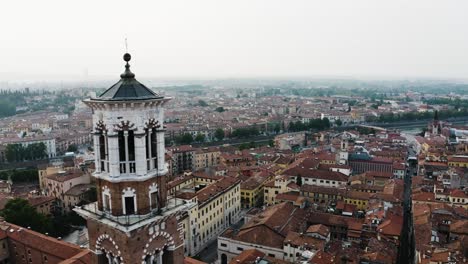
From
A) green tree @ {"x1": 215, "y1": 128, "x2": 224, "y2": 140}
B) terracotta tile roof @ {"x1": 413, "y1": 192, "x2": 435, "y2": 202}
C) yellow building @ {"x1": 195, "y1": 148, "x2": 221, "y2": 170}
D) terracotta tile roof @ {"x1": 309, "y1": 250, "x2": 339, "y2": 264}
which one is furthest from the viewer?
green tree @ {"x1": 215, "y1": 128, "x2": 224, "y2": 140}

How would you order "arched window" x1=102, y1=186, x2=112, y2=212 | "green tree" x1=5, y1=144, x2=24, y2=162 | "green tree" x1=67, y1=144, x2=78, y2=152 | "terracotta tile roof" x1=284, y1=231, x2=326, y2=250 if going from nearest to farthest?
"arched window" x1=102, y1=186, x2=112, y2=212
"terracotta tile roof" x1=284, y1=231, x2=326, y2=250
"green tree" x1=5, y1=144, x2=24, y2=162
"green tree" x1=67, y1=144, x2=78, y2=152

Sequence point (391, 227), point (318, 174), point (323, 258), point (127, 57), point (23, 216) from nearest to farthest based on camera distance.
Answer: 1. point (127, 57)
2. point (323, 258)
3. point (391, 227)
4. point (23, 216)
5. point (318, 174)

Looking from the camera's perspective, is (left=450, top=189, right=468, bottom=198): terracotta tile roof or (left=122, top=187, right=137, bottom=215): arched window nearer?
(left=122, top=187, right=137, bottom=215): arched window

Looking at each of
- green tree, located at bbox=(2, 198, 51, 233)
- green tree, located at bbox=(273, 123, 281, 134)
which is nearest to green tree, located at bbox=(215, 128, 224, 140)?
green tree, located at bbox=(273, 123, 281, 134)

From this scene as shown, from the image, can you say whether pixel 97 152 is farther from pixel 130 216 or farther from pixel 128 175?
pixel 130 216

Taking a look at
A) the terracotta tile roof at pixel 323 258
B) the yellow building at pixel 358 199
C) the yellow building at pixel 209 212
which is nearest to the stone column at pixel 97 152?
the terracotta tile roof at pixel 323 258

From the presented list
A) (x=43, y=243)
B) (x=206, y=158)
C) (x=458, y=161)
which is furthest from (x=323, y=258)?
(x=206, y=158)

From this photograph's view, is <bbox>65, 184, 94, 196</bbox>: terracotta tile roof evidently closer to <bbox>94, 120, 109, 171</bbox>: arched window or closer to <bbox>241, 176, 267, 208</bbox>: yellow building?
<bbox>241, 176, 267, 208</bbox>: yellow building

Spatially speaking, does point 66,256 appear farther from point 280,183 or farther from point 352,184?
point 352,184
